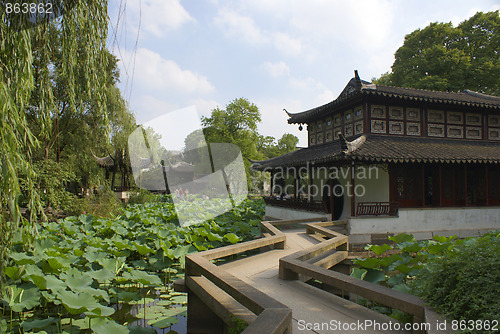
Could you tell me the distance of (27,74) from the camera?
127 inches

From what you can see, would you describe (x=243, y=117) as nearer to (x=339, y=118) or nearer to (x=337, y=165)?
(x=339, y=118)

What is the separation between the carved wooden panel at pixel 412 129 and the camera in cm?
1181

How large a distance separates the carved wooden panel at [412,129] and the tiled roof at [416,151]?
0.21 meters

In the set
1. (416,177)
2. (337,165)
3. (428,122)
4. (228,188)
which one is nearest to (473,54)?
(428,122)

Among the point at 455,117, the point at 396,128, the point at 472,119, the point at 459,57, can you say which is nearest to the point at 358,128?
the point at 396,128

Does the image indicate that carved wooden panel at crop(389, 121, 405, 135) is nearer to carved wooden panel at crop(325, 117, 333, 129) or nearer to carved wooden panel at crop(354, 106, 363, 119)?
carved wooden panel at crop(354, 106, 363, 119)

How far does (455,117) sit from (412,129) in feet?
6.48

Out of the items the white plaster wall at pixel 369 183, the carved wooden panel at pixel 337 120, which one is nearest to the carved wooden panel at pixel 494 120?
the white plaster wall at pixel 369 183

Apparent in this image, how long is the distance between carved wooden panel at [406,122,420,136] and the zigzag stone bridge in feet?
25.0

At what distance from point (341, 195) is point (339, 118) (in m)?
2.99

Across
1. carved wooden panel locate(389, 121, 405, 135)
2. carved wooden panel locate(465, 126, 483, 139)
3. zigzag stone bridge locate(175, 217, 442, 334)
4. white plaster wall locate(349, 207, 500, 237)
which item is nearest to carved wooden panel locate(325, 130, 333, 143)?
carved wooden panel locate(389, 121, 405, 135)

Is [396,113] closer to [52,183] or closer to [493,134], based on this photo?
[493,134]

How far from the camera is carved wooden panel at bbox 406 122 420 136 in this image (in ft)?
38.7

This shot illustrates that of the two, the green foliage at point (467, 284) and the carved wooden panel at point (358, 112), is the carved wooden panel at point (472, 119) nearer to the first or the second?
→ the carved wooden panel at point (358, 112)
